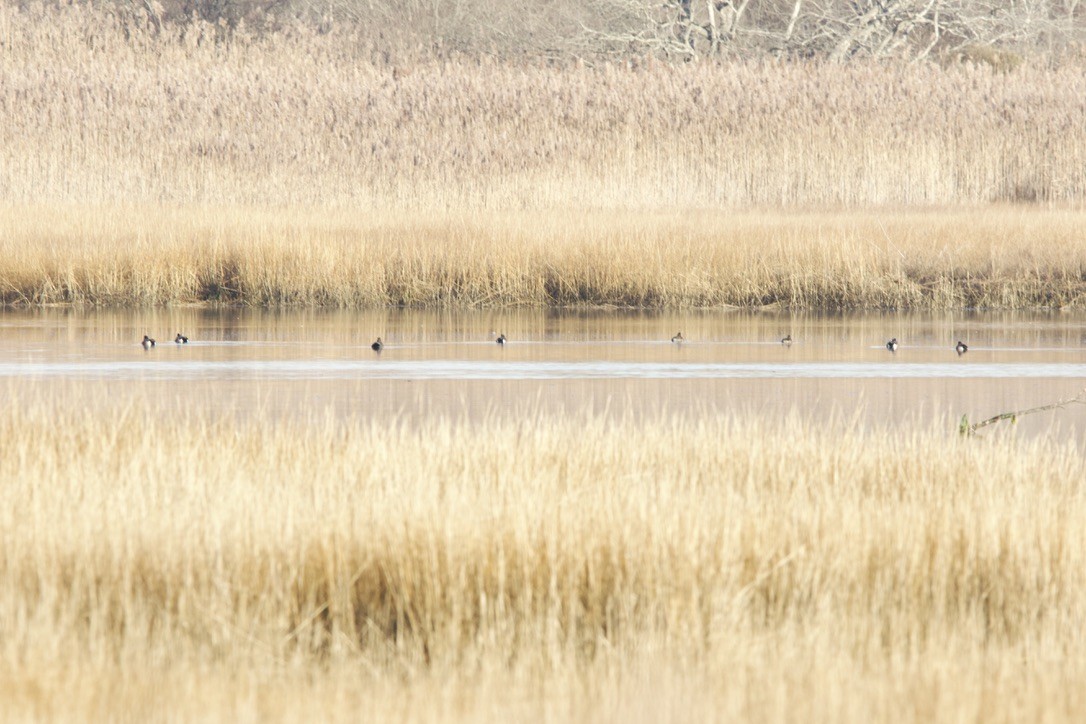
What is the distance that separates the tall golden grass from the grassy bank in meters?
10.1

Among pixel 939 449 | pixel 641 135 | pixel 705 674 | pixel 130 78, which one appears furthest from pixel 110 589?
pixel 130 78

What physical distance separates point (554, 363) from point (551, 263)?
4852 millimetres

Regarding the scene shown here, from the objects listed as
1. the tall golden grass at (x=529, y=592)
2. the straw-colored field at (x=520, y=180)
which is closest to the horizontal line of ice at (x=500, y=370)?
the tall golden grass at (x=529, y=592)

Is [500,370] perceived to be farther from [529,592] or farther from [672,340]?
[529,592]

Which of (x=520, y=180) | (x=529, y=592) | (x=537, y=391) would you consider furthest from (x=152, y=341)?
(x=529, y=592)

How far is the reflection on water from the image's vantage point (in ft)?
30.2

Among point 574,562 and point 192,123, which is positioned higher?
point 192,123

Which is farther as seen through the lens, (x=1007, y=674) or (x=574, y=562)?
(x=574, y=562)

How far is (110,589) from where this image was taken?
4477 millimetres

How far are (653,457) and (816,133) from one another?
13.7 m

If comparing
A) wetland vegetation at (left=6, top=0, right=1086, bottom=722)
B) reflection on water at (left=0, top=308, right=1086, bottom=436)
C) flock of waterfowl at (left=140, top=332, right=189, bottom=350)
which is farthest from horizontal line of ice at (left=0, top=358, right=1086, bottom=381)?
flock of waterfowl at (left=140, top=332, right=189, bottom=350)

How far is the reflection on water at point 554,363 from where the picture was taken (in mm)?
9195

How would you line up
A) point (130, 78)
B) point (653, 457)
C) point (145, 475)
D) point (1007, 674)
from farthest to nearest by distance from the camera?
1. point (130, 78)
2. point (653, 457)
3. point (145, 475)
4. point (1007, 674)

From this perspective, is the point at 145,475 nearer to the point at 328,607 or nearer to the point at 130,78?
the point at 328,607
